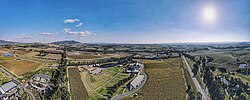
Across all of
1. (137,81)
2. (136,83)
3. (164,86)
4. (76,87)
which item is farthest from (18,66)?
(164,86)

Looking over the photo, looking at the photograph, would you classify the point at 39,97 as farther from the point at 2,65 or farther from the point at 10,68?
the point at 2,65

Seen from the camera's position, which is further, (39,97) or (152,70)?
(152,70)

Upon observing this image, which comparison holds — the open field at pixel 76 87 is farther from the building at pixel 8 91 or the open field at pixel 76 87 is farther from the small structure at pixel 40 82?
the building at pixel 8 91

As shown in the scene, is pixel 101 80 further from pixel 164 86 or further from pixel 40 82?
pixel 164 86

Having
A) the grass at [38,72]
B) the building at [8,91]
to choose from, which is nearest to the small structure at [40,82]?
the grass at [38,72]

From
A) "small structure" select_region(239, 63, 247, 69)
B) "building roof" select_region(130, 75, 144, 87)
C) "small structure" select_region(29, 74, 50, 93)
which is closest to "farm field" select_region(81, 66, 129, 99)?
"building roof" select_region(130, 75, 144, 87)

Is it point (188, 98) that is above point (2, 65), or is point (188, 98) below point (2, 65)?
below

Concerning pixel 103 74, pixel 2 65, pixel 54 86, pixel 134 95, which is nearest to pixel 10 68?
pixel 2 65
